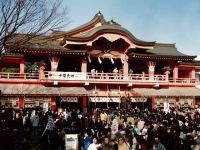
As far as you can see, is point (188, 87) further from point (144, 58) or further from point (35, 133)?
point (35, 133)

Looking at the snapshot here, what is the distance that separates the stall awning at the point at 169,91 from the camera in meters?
33.6

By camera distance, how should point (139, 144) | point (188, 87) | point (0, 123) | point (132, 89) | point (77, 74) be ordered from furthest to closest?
point (188, 87)
point (132, 89)
point (77, 74)
point (0, 123)
point (139, 144)

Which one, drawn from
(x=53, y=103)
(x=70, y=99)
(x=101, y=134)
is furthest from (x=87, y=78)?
(x=101, y=134)

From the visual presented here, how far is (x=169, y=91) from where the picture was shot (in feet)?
114

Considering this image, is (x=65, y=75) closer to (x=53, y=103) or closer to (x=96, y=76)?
(x=53, y=103)

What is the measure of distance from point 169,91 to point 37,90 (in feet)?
39.8

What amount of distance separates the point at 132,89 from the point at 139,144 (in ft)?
63.1

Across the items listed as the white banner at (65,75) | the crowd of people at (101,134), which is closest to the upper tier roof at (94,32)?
the white banner at (65,75)

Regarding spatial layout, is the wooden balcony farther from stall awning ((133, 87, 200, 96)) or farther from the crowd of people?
the crowd of people

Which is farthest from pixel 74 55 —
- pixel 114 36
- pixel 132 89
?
pixel 132 89

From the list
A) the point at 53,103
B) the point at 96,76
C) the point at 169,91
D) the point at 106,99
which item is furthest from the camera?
the point at 169,91

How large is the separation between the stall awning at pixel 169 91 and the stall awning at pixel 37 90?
215 inches

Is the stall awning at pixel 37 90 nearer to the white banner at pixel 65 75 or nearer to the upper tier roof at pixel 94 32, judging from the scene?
the white banner at pixel 65 75

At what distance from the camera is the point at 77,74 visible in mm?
31938
